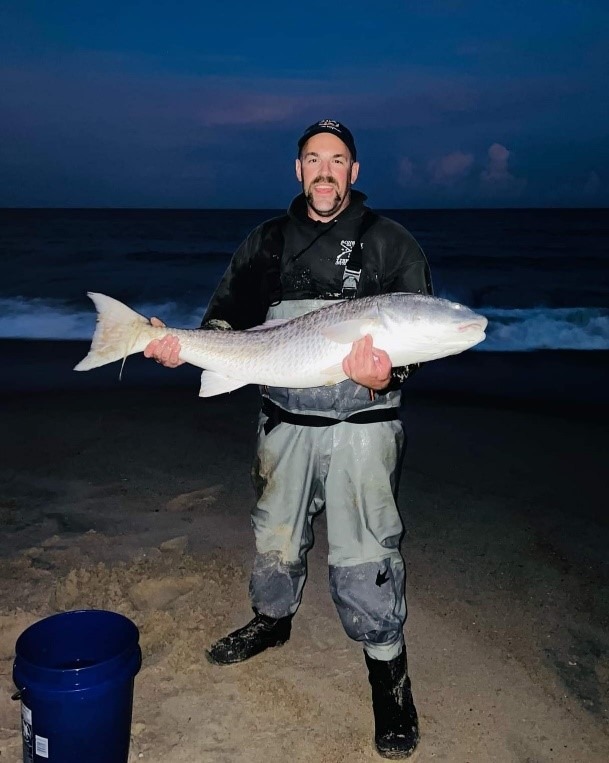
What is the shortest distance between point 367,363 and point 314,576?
7.79ft

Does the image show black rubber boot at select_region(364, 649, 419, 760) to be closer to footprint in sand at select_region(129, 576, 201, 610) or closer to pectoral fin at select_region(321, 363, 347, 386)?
pectoral fin at select_region(321, 363, 347, 386)

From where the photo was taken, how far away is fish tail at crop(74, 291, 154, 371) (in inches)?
160

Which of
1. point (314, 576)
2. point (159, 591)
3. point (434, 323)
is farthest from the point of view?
point (314, 576)

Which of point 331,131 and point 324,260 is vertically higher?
point 331,131

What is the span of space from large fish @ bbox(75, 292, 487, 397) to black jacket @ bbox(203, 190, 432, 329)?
0.32 metres

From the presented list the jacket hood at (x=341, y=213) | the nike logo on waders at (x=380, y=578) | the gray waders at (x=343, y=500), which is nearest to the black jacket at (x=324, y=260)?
the jacket hood at (x=341, y=213)

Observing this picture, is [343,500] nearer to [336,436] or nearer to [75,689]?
[336,436]

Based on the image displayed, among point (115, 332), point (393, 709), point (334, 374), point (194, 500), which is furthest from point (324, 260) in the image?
point (194, 500)

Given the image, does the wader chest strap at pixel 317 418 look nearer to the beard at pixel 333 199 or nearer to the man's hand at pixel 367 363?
the man's hand at pixel 367 363

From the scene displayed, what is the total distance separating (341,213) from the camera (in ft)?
13.3

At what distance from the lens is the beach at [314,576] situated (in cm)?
370

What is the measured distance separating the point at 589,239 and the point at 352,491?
136 ft

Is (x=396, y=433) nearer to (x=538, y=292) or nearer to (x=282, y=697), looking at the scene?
(x=282, y=697)

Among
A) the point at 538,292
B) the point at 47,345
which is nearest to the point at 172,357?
the point at 47,345
